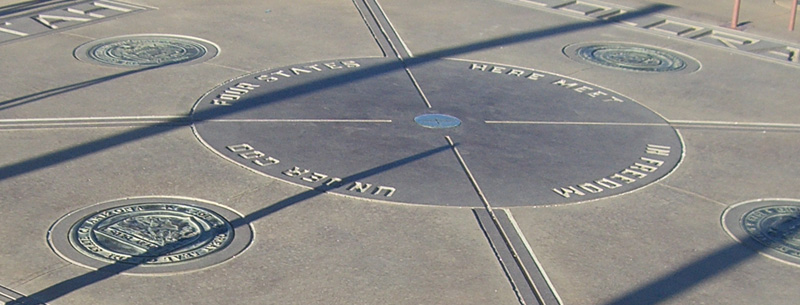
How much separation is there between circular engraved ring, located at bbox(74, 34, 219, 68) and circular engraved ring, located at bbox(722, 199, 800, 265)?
5587mm

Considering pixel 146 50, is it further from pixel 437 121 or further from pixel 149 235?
pixel 149 235

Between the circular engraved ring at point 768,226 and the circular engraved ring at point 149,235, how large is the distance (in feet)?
10.8

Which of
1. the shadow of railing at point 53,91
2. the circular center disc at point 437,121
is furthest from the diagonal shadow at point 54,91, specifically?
the circular center disc at point 437,121

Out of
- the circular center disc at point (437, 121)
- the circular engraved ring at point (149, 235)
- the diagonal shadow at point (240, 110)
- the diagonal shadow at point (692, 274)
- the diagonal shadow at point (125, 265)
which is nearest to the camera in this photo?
the diagonal shadow at point (125, 265)

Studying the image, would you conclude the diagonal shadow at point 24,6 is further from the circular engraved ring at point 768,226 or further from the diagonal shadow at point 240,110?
the circular engraved ring at point 768,226

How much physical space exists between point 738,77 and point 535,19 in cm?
294

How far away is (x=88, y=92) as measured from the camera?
9641 mm

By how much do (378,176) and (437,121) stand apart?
4.76 ft

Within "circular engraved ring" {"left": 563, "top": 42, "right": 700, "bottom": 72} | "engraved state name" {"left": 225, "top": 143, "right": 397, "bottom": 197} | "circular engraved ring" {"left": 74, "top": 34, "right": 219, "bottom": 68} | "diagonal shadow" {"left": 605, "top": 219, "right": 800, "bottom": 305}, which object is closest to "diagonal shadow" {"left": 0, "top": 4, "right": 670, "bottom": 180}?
"circular engraved ring" {"left": 563, "top": 42, "right": 700, "bottom": 72}

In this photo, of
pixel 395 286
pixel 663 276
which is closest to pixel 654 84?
pixel 663 276

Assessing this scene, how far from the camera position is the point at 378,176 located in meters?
8.02

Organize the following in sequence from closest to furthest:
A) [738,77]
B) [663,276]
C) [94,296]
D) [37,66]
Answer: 1. [94,296]
2. [663,276]
3. [37,66]
4. [738,77]

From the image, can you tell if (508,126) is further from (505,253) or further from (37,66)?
(37,66)

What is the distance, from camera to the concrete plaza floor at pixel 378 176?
20.8 ft
